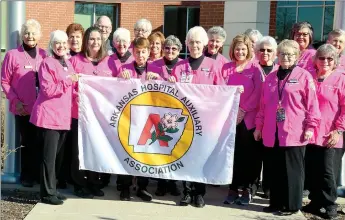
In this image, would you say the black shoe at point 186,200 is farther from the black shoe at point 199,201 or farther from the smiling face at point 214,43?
the smiling face at point 214,43

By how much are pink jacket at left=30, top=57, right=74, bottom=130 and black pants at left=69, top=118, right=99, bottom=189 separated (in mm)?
286

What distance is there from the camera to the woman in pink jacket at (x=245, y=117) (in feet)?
19.0

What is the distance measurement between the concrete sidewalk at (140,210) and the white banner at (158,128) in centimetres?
36

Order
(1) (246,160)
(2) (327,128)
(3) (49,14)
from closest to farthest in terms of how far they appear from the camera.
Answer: (2) (327,128) < (1) (246,160) < (3) (49,14)

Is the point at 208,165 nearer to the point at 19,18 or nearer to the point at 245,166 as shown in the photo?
the point at 245,166

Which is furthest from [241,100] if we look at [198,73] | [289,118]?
[289,118]

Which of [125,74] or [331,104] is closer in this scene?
[331,104]

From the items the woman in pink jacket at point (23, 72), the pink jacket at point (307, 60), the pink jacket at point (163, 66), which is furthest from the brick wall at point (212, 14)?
the woman in pink jacket at point (23, 72)

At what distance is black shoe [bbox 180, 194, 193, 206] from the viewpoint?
5836 millimetres

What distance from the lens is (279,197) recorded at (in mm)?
5684

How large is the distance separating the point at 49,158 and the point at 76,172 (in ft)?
1.63

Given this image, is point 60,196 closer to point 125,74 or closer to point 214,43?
point 125,74

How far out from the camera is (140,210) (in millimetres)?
5648

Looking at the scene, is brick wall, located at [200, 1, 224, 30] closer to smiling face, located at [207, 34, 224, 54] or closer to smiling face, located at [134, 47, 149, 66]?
smiling face, located at [207, 34, 224, 54]
